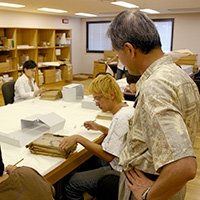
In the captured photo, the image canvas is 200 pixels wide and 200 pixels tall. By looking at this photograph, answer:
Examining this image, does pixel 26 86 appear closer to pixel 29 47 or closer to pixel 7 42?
pixel 7 42

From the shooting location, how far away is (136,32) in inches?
34.7

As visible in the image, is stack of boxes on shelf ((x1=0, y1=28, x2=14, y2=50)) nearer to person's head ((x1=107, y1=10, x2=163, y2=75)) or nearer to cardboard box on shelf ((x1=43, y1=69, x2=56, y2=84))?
cardboard box on shelf ((x1=43, y1=69, x2=56, y2=84))

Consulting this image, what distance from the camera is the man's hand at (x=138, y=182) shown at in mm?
909

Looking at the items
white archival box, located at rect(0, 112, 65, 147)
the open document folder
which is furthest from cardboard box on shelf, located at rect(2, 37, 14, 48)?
the open document folder

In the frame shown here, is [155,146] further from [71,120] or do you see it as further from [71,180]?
[71,120]

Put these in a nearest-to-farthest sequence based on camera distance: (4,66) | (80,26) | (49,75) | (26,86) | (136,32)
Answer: (136,32) < (26,86) < (4,66) < (49,75) < (80,26)

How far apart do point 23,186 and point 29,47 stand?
22.5ft

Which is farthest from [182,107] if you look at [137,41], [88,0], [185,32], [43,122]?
[185,32]

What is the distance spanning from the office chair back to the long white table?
54 cm

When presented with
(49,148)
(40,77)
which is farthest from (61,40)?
(49,148)

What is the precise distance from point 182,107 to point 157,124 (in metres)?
0.15

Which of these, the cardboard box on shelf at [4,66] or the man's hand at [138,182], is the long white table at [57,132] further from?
the cardboard box on shelf at [4,66]

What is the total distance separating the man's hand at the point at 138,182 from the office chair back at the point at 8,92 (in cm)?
306

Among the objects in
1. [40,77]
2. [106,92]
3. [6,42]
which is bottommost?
[40,77]
